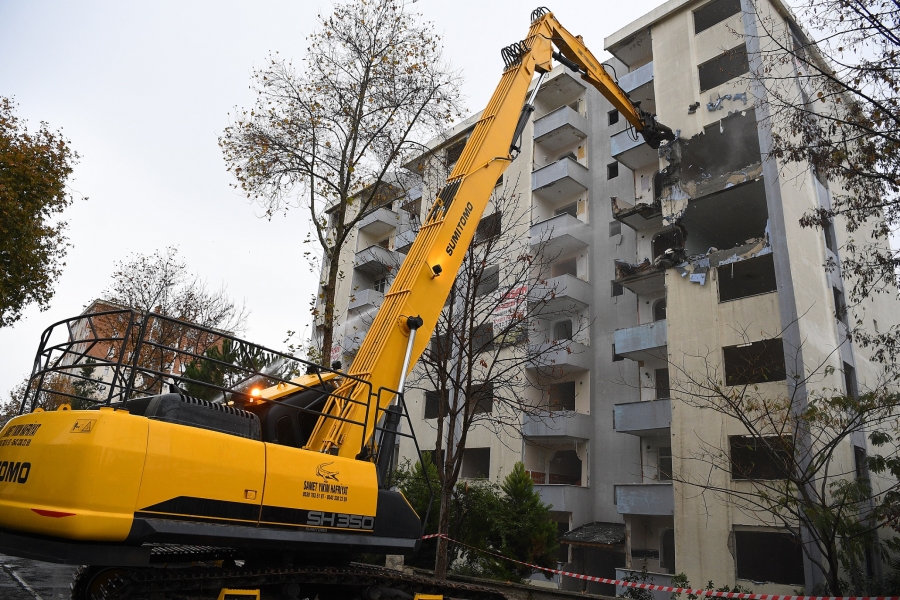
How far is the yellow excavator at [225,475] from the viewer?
4793 mm

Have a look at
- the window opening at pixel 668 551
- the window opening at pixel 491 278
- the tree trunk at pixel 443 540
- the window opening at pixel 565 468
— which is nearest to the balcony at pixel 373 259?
the window opening at pixel 491 278

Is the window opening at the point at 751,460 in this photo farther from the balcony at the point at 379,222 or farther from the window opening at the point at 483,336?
the balcony at the point at 379,222

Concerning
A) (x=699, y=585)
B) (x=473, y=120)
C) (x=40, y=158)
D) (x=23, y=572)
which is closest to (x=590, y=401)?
(x=699, y=585)

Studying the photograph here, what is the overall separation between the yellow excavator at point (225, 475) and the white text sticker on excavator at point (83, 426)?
0.01m

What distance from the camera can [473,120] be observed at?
3189 cm

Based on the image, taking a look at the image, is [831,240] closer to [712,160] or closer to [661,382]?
[712,160]

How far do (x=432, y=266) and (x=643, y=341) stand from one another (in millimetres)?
14393

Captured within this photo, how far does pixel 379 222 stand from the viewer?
121 feet

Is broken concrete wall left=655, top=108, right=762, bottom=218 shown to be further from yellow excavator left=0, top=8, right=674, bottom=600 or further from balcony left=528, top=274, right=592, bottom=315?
yellow excavator left=0, top=8, right=674, bottom=600

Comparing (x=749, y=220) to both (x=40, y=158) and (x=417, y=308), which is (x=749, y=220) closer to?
(x=417, y=308)

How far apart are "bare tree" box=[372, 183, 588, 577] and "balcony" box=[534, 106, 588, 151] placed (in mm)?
3465

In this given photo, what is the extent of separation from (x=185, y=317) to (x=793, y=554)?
1105 inches

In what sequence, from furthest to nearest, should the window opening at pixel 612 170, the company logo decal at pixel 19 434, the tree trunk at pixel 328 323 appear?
the window opening at pixel 612 170 → the tree trunk at pixel 328 323 → the company logo decal at pixel 19 434

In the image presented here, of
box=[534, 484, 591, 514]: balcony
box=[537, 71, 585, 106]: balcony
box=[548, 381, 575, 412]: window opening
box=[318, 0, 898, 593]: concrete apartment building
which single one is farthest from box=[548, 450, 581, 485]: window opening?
box=[537, 71, 585, 106]: balcony
